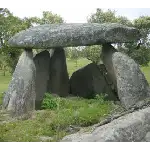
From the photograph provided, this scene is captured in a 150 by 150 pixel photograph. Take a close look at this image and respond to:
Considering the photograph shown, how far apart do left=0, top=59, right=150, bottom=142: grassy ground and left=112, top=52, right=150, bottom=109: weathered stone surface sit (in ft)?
2.36

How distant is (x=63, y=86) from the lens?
21.8 meters

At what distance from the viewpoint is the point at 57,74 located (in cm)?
2145

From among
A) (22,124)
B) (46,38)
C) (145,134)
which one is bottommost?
(22,124)

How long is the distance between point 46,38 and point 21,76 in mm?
1955

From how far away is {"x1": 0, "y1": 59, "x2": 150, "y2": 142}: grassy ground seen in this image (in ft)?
41.2

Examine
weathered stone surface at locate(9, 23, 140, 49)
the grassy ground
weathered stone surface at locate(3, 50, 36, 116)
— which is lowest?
the grassy ground

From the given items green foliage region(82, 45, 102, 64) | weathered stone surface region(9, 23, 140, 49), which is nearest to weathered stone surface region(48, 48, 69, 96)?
weathered stone surface region(9, 23, 140, 49)

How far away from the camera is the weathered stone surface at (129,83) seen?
17141 mm

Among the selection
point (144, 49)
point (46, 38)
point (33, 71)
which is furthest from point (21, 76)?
point (144, 49)

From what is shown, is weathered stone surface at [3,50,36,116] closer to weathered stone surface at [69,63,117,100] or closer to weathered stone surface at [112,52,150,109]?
weathered stone surface at [112,52,150,109]

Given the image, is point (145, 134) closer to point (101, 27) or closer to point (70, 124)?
point (70, 124)

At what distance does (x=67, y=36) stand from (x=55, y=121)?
4.73 metres

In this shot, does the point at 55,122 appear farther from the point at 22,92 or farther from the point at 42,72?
the point at 42,72

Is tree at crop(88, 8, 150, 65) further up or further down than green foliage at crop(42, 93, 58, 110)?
further up
